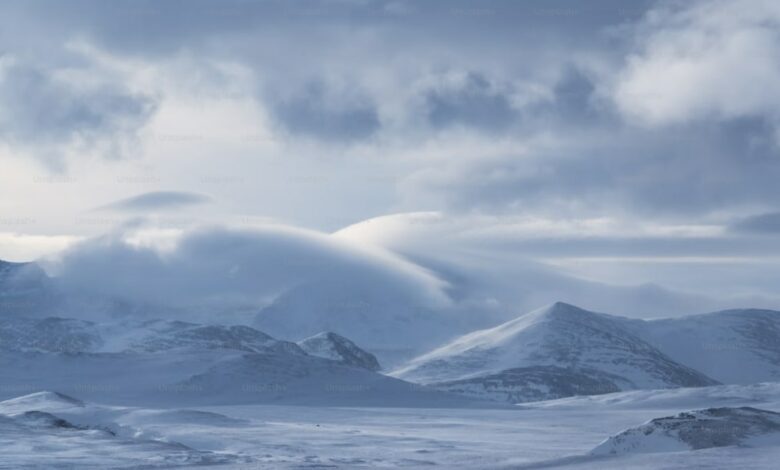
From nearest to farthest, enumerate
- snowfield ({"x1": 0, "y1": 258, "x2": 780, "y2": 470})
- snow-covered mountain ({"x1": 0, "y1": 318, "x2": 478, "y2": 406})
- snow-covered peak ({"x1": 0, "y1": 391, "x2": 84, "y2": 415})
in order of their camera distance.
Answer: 1. snowfield ({"x1": 0, "y1": 258, "x2": 780, "y2": 470})
2. snow-covered peak ({"x1": 0, "y1": 391, "x2": 84, "y2": 415})
3. snow-covered mountain ({"x1": 0, "y1": 318, "x2": 478, "y2": 406})

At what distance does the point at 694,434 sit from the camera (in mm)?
35812

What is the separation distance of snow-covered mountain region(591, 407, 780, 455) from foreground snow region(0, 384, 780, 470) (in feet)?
0.62

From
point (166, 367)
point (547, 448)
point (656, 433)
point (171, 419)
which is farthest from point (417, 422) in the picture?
point (166, 367)

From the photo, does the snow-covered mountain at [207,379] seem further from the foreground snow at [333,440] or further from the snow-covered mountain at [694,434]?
the snow-covered mountain at [694,434]

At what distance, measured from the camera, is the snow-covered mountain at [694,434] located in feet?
114

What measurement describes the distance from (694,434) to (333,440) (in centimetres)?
1529

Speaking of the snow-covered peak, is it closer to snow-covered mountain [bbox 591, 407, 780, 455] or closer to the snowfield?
the snowfield

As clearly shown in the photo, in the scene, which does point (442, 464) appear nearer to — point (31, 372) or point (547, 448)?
point (547, 448)

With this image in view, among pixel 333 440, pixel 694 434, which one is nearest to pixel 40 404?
pixel 333 440

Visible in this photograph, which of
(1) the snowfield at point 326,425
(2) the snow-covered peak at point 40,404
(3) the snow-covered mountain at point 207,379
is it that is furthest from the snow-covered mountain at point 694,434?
(3) the snow-covered mountain at point 207,379

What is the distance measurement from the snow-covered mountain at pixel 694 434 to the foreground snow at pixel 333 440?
19 centimetres

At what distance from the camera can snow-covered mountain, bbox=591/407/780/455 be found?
34625mm

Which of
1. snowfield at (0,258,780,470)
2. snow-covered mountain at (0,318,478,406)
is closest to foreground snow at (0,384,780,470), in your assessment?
snowfield at (0,258,780,470)

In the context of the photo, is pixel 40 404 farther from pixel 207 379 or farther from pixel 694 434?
pixel 694 434
